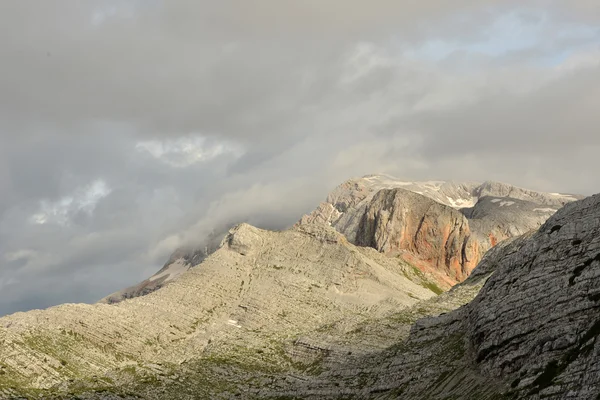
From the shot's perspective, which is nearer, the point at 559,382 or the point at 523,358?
the point at 559,382

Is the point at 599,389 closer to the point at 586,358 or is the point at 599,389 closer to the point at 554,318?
the point at 586,358

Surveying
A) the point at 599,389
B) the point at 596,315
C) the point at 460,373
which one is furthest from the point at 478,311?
the point at 599,389

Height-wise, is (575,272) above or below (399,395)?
above

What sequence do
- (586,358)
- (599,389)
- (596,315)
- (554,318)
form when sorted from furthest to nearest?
(554,318) < (596,315) < (586,358) < (599,389)

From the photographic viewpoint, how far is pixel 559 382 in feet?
441

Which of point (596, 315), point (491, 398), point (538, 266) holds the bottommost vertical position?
point (491, 398)

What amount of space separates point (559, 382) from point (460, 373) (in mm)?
47027

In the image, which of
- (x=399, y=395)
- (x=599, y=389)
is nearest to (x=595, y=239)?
(x=599, y=389)

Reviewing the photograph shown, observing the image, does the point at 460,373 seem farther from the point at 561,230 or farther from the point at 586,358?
the point at 586,358

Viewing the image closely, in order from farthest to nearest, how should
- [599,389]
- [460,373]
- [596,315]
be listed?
[460,373] → [596,315] → [599,389]

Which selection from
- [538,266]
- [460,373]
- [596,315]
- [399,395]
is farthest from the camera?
[399,395]

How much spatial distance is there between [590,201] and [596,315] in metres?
38.0

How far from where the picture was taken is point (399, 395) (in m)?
199

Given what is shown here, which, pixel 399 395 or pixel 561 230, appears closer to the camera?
pixel 561 230
